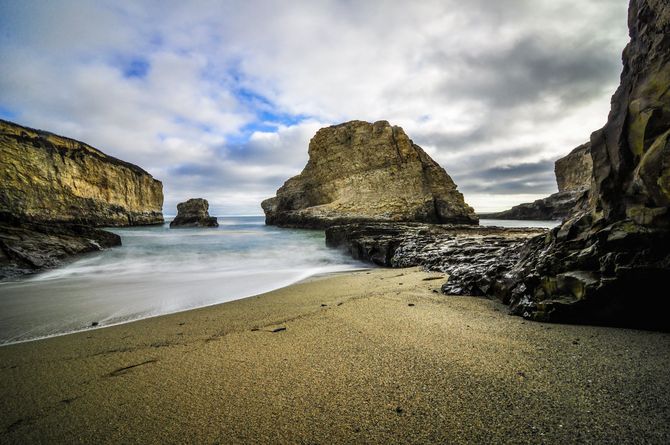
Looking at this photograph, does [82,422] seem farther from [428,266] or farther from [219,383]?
[428,266]

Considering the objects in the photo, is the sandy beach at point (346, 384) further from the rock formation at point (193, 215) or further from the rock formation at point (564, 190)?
the rock formation at point (564, 190)

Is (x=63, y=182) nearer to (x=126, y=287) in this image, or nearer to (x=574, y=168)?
(x=126, y=287)

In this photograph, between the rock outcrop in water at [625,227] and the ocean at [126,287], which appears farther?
the ocean at [126,287]

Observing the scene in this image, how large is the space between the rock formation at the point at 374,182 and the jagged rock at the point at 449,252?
1952cm

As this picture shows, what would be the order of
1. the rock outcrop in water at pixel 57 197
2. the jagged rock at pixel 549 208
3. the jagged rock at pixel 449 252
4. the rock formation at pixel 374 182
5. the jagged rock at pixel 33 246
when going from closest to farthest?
the jagged rock at pixel 449 252 → the jagged rock at pixel 33 246 → the rock outcrop in water at pixel 57 197 → the rock formation at pixel 374 182 → the jagged rock at pixel 549 208

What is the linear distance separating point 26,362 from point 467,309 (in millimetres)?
3907

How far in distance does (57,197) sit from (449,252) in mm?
40714

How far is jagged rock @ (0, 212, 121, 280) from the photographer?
6237 mm

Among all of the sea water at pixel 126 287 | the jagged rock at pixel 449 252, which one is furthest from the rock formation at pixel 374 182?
the sea water at pixel 126 287

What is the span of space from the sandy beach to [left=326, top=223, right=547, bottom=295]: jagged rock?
3.33 feet

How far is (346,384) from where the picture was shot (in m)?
1.55

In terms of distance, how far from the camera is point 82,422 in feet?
4.32

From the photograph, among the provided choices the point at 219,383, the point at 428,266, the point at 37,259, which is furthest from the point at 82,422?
the point at 37,259

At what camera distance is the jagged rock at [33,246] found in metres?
6.24
